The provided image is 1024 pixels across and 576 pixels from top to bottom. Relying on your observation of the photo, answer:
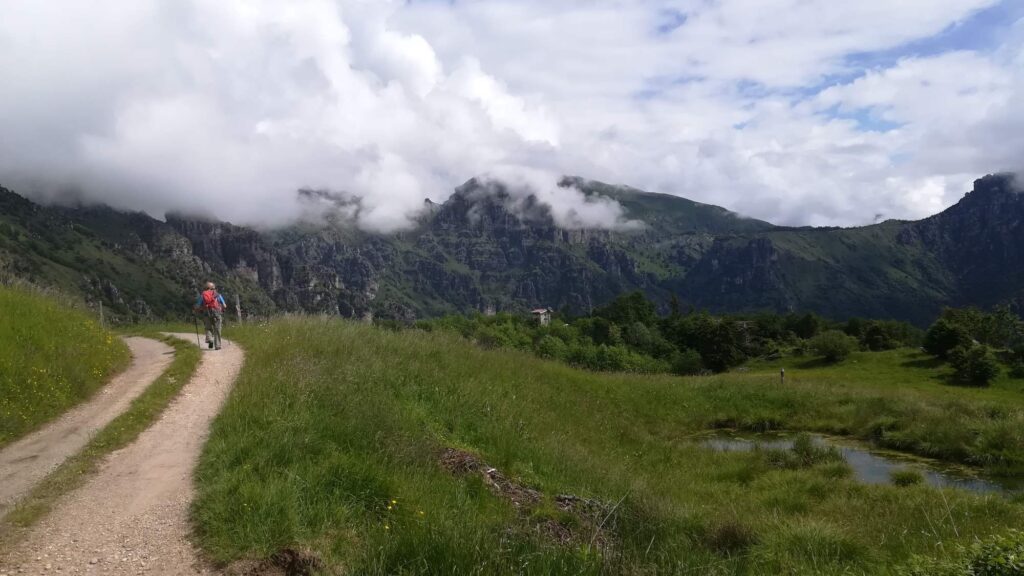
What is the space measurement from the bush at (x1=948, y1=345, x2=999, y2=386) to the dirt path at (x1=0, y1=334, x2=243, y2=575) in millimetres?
54946

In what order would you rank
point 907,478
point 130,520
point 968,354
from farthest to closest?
point 968,354
point 907,478
point 130,520

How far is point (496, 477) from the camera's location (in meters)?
11.4

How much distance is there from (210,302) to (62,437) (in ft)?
32.9

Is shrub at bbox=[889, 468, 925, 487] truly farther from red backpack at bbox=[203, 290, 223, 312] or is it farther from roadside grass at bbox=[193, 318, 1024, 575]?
red backpack at bbox=[203, 290, 223, 312]

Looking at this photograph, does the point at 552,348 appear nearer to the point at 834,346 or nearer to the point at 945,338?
the point at 834,346

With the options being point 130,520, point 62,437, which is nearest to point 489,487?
point 130,520

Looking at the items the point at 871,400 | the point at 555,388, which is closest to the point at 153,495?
the point at 555,388

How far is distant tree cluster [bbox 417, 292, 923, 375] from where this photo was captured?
83.9 metres

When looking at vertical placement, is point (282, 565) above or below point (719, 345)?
above

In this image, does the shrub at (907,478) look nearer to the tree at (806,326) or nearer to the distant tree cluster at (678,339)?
the distant tree cluster at (678,339)

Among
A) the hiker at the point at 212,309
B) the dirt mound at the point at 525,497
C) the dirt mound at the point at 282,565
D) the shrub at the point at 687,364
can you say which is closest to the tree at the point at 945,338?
the shrub at the point at 687,364

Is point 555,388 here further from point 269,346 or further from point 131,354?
point 131,354

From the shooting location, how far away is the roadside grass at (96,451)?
745 cm

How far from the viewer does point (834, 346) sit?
6675cm
